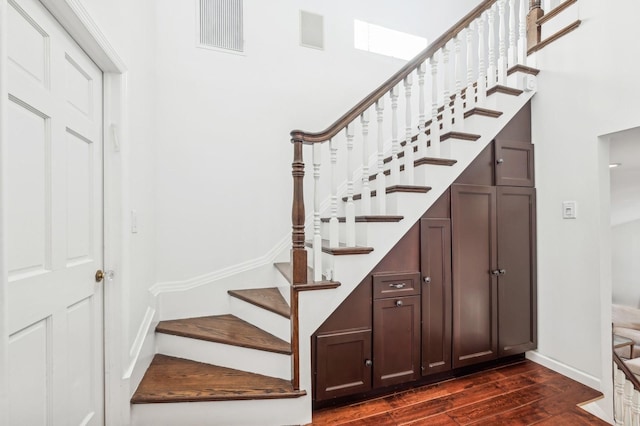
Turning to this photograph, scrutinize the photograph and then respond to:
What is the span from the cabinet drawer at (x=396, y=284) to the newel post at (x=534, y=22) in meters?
2.20

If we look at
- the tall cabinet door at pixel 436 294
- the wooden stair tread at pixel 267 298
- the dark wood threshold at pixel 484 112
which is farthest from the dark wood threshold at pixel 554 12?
the wooden stair tread at pixel 267 298

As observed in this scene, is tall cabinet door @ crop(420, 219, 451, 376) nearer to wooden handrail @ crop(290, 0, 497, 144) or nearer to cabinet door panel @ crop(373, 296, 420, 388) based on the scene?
cabinet door panel @ crop(373, 296, 420, 388)

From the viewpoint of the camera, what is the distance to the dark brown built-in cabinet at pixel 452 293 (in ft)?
6.79

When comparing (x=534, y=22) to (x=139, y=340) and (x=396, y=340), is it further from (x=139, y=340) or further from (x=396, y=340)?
(x=139, y=340)

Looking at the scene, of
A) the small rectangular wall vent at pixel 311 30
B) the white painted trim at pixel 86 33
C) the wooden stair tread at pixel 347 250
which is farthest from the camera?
the small rectangular wall vent at pixel 311 30

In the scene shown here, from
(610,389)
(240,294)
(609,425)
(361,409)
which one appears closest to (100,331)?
(240,294)

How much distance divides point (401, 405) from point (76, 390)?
1783mm

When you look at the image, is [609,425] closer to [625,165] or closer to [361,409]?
[361,409]

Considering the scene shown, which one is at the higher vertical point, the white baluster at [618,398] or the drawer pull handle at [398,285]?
the drawer pull handle at [398,285]

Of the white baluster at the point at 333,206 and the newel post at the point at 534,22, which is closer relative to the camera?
the white baluster at the point at 333,206

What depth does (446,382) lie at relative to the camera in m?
2.37

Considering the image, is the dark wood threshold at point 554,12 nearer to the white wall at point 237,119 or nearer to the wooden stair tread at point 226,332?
the white wall at point 237,119

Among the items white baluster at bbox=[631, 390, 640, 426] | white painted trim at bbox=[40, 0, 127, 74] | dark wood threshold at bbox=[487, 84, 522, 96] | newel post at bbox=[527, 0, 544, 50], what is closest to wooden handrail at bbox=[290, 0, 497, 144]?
newel post at bbox=[527, 0, 544, 50]

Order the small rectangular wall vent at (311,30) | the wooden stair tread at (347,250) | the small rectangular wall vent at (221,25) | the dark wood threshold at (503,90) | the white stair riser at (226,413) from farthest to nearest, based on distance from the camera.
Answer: the small rectangular wall vent at (311,30)
the small rectangular wall vent at (221,25)
the dark wood threshold at (503,90)
the wooden stair tread at (347,250)
the white stair riser at (226,413)
